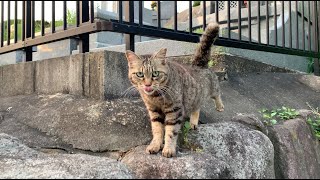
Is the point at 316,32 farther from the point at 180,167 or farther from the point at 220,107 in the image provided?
the point at 180,167

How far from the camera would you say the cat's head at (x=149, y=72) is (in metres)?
2.41

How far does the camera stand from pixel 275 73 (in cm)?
504

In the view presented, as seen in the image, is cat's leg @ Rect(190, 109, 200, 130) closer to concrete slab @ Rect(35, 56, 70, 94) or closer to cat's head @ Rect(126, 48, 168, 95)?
cat's head @ Rect(126, 48, 168, 95)

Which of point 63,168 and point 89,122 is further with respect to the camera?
point 89,122

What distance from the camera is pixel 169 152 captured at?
7.04ft

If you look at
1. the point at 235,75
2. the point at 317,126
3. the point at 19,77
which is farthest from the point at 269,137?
the point at 19,77

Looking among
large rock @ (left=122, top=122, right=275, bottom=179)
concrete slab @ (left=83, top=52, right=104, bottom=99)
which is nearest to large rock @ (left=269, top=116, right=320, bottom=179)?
large rock @ (left=122, top=122, right=275, bottom=179)

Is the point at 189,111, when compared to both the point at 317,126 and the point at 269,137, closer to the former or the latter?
the point at 269,137

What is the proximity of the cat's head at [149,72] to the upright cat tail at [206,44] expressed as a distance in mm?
647

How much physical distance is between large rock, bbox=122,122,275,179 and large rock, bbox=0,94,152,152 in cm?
23

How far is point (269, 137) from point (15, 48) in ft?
9.56

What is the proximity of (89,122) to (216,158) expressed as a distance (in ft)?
3.49

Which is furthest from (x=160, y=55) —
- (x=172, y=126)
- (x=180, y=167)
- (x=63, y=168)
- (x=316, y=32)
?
(x=316, y=32)

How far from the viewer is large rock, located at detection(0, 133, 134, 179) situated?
1.77m
